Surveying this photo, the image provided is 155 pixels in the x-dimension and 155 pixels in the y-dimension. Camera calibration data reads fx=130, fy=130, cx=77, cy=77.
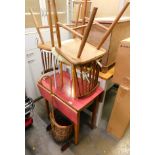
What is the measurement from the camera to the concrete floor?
1488mm

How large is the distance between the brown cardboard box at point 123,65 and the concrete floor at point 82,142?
31.0 inches

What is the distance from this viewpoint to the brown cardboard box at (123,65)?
3.90 feet

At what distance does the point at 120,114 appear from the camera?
1.49 m

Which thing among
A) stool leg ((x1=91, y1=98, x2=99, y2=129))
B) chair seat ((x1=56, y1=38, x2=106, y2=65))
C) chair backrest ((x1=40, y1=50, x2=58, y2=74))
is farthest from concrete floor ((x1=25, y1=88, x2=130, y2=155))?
chair seat ((x1=56, y1=38, x2=106, y2=65))

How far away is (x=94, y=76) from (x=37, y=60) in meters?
1.07

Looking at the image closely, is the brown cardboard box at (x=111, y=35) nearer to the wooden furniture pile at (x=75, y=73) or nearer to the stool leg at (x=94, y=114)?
the wooden furniture pile at (x=75, y=73)

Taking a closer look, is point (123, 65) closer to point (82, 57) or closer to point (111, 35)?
point (111, 35)

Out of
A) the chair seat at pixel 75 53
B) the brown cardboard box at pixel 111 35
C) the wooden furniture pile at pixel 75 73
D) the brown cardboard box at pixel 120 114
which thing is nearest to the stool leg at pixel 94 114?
the wooden furniture pile at pixel 75 73
